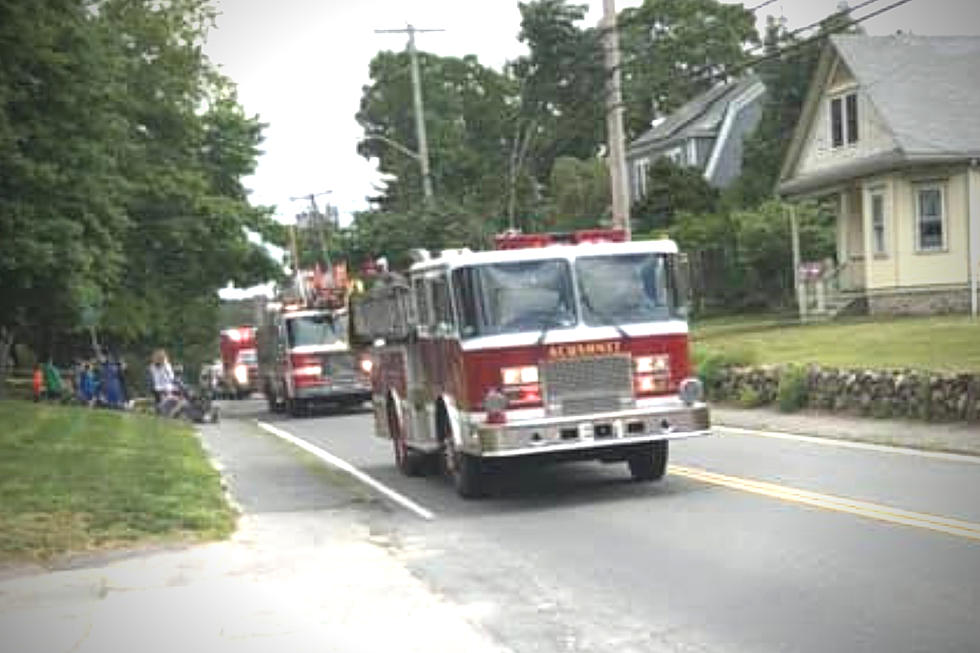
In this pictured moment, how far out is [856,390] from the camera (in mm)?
20625

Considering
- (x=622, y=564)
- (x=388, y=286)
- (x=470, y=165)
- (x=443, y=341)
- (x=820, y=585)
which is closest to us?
(x=820, y=585)

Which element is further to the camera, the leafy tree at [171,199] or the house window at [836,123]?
the leafy tree at [171,199]

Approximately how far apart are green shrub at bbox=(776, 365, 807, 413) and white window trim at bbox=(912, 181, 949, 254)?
13.7 m

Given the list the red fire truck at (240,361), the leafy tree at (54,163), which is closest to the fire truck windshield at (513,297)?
the leafy tree at (54,163)

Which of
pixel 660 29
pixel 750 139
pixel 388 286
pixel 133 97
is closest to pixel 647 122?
pixel 660 29

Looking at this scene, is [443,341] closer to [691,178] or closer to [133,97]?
[133,97]

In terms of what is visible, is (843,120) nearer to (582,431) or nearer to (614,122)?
(614,122)

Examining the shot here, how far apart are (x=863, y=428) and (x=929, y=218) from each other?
1762 centimetres

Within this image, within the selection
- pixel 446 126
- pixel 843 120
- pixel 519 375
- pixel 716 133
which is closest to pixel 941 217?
pixel 843 120

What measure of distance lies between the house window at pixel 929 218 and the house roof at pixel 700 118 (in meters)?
28.5

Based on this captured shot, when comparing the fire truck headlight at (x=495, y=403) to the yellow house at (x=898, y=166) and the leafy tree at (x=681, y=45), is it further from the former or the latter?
the leafy tree at (x=681, y=45)

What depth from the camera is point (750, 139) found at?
181 feet

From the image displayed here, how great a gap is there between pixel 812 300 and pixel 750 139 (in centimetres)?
1852

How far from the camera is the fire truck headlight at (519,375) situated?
14.2m
